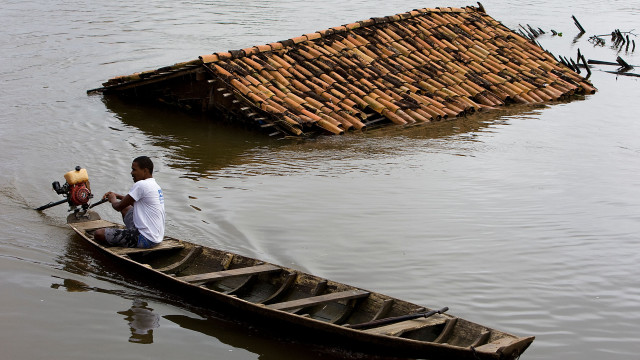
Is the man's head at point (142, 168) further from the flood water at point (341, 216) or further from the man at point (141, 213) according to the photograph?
the flood water at point (341, 216)

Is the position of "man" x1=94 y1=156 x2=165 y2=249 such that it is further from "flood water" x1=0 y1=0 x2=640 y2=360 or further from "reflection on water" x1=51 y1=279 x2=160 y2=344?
"reflection on water" x1=51 y1=279 x2=160 y2=344

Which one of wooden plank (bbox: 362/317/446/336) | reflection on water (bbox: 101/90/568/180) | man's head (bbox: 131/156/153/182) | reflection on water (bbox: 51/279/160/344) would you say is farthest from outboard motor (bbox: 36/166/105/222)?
wooden plank (bbox: 362/317/446/336)

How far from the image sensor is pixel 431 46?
20172 millimetres

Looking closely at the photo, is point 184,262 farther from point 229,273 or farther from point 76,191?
point 76,191

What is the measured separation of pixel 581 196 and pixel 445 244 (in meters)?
3.55

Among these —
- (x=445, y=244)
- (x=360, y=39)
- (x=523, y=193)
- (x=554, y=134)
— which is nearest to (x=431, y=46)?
(x=360, y=39)

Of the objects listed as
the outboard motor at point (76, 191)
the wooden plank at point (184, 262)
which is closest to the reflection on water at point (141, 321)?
the wooden plank at point (184, 262)

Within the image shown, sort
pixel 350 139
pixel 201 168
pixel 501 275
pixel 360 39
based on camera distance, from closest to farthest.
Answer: pixel 501 275
pixel 201 168
pixel 350 139
pixel 360 39

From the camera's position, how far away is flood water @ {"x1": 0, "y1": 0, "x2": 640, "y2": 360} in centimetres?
785

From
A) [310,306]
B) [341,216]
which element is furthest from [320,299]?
[341,216]

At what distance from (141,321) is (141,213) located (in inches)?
69.8

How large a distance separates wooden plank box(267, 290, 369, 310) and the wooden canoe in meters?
0.01

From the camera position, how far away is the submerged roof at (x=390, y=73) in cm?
1596

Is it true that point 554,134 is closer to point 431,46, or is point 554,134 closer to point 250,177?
point 431,46
